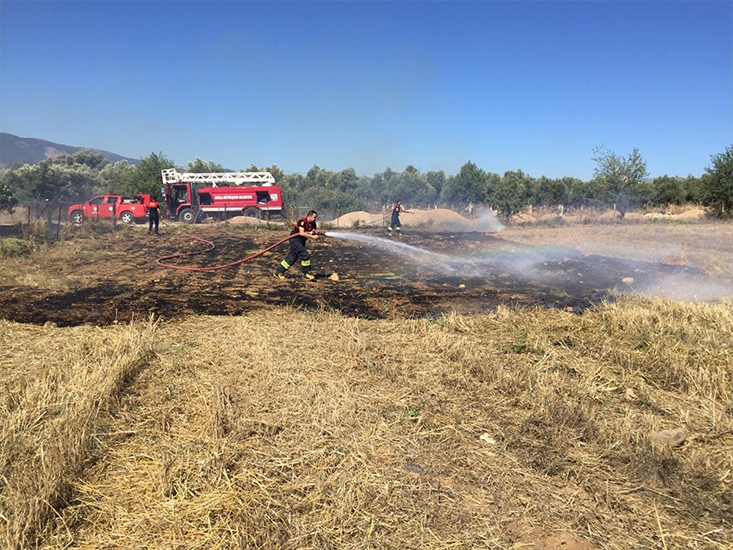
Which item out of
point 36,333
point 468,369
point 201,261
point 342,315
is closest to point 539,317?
point 468,369

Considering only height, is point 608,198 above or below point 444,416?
above

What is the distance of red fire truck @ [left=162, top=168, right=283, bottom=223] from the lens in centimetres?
2480

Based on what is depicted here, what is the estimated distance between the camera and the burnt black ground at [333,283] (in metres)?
7.31

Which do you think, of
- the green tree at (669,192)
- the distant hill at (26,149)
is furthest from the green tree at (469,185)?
the distant hill at (26,149)

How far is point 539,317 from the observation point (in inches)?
253

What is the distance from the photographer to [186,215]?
81.1 ft

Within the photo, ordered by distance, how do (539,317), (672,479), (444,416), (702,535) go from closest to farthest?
(702,535) < (672,479) < (444,416) < (539,317)

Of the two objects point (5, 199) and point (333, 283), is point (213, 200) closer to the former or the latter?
point (5, 199)

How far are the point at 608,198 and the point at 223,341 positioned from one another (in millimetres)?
31183

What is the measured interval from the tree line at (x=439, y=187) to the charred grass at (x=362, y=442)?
21846 millimetres

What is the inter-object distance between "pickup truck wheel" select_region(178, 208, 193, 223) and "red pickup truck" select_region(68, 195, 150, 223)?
1.85 meters

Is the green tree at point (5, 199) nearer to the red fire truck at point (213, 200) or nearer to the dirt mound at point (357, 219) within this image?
the red fire truck at point (213, 200)

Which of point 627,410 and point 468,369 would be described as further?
point 468,369

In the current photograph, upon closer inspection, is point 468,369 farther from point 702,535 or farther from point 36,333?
point 36,333
